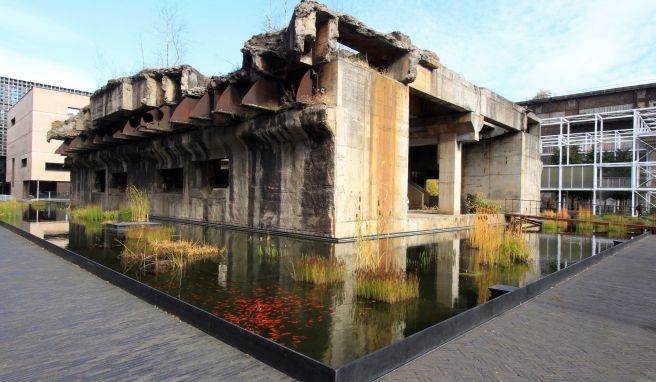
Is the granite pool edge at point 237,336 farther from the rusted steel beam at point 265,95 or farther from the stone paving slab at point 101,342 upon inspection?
the rusted steel beam at point 265,95

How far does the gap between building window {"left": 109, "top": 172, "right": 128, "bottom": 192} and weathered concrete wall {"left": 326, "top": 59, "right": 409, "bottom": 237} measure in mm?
16529

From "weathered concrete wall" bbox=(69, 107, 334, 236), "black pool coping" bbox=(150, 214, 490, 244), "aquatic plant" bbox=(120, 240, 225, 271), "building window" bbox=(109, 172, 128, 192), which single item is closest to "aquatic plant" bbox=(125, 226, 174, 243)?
"aquatic plant" bbox=(120, 240, 225, 271)

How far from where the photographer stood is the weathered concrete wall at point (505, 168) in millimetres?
20734

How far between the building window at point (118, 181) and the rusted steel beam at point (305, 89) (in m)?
15.8

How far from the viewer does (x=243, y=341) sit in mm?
3500

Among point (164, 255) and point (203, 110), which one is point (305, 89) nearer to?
point (203, 110)

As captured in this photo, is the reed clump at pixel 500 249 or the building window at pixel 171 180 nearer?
the reed clump at pixel 500 249

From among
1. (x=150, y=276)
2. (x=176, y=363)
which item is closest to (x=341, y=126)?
(x=150, y=276)

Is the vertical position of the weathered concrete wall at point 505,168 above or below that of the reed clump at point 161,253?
above

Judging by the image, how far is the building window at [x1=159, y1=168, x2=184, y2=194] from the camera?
59.4 feet

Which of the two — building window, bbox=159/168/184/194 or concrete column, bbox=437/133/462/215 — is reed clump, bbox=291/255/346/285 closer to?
concrete column, bbox=437/133/462/215

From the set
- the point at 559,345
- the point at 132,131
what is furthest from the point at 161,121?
the point at 559,345

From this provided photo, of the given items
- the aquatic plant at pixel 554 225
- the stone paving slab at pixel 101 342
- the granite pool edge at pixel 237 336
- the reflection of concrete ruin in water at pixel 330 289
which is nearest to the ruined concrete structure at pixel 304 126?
the reflection of concrete ruin in water at pixel 330 289

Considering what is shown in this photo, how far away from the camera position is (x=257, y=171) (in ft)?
40.7
